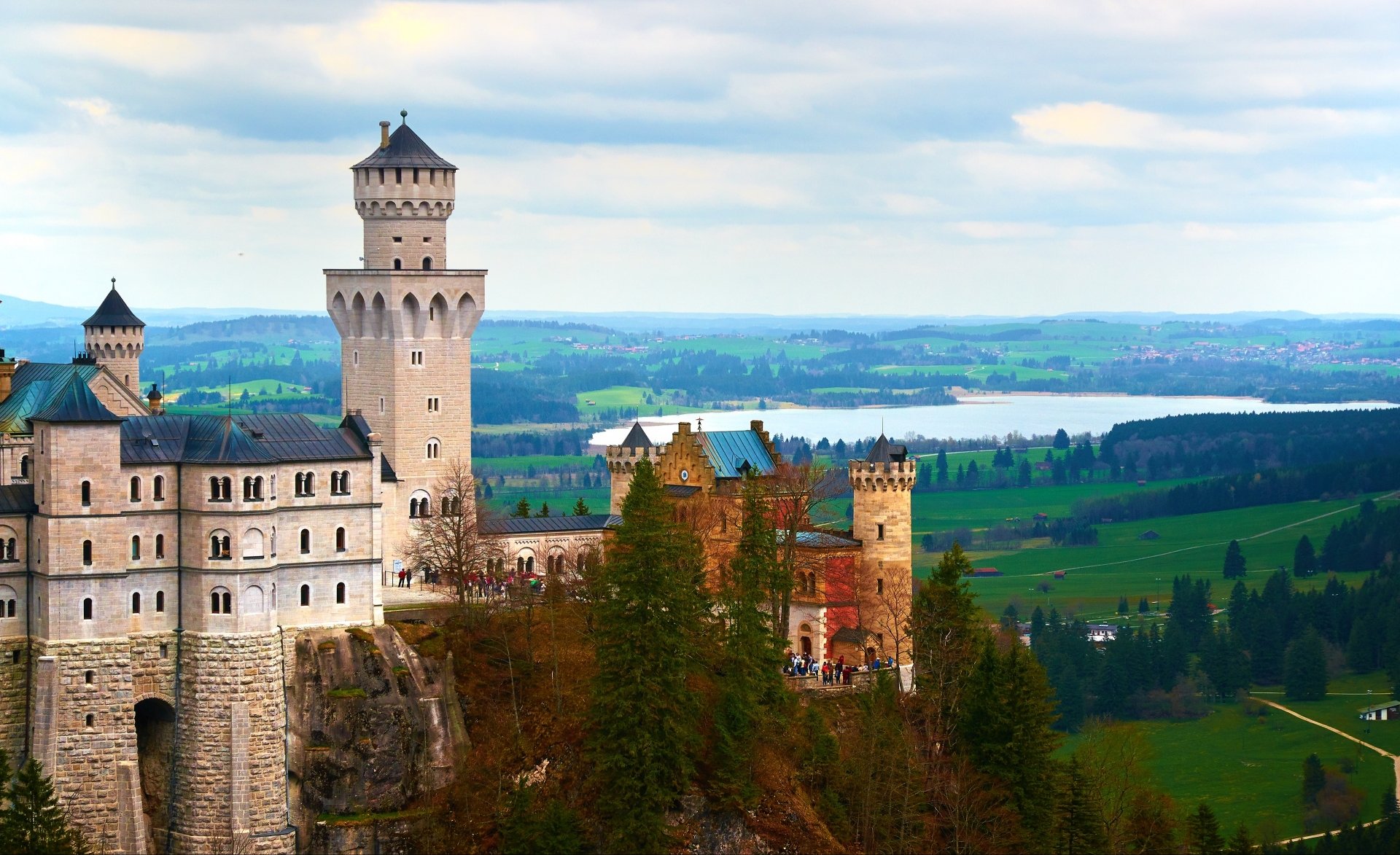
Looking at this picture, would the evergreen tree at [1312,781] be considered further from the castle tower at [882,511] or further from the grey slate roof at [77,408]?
the grey slate roof at [77,408]

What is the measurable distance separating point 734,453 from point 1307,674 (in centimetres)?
9418

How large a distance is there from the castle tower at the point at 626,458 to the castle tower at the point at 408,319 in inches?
262

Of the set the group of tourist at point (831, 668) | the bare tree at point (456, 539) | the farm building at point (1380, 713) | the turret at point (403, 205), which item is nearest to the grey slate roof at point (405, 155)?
the turret at point (403, 205)

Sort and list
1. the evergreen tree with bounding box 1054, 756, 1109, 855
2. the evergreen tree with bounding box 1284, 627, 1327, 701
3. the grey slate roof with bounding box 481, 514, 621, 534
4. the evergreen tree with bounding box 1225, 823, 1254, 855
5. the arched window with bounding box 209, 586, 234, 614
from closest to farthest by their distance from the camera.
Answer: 1. the arched window with bounding box 209, 586, 234, 614
2. the evergreen tree with bounding box 1054, 756, 1109, 855
3. the evergreen tree with bounding box 1225, 823, 1254, 855
4. the grey slate roof with bounding box 481, 514, 621, 534
5. the evergreen tree with bounding box 1284, 627, 1327, 701

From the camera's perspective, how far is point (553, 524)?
305ft

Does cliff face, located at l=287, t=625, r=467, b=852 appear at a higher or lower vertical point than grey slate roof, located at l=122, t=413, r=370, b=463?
lower

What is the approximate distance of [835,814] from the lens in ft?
257

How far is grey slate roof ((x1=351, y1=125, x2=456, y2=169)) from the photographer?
92438 mm

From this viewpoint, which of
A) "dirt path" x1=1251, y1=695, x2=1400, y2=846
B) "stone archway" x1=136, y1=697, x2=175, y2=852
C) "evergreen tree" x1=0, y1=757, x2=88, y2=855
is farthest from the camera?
"dirt path" x1=1251, y1=695, x2=1400, y2=846

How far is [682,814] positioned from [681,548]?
9.42 m

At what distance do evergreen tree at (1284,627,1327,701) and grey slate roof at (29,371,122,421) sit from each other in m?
122

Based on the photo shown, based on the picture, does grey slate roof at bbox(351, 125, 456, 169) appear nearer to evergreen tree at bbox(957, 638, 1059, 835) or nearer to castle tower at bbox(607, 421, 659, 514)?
castle tower at bbox(607, 421, 659, 514)

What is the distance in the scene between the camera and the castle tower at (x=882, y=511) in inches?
3484

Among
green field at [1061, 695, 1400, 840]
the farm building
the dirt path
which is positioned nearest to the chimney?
green field at [1061, 695, 1400, 840]
